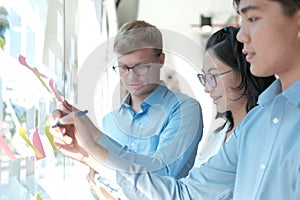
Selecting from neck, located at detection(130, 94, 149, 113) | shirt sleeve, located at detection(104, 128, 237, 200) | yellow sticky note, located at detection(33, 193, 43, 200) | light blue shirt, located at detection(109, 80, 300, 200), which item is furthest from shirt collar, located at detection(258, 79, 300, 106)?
yellow sticky note, located at detection(33, 193, 43, 200)

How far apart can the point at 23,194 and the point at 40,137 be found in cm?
12

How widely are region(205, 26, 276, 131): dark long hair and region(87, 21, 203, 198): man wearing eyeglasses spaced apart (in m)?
0.16

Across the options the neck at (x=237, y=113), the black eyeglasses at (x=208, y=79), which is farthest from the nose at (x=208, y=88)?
the neck at (x=237, y=113)

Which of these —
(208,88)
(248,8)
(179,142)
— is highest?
(248,8)

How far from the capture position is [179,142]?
1.08 m

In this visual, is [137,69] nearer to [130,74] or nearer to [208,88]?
[130,74]

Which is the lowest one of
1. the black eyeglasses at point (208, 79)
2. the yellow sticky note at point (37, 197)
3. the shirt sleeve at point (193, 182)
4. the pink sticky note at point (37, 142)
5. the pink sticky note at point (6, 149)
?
the yellow sticky note at point (37, 197)

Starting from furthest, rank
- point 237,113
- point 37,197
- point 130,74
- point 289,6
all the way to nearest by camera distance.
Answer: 1. point 237,113
2. point 130,74
3. point 37,197
4. point 289,6

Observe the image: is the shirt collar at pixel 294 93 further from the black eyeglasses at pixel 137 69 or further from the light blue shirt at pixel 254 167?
the black eyeglasses at pixel 137 69

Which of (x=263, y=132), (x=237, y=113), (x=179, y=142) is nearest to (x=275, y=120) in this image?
(x=263, y=132)

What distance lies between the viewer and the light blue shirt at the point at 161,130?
106 centimetres

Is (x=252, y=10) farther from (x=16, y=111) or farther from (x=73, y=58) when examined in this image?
(x=73, y=58)

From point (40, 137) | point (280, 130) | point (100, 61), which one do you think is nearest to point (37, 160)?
point (40, 137)

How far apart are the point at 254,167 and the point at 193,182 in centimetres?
21
